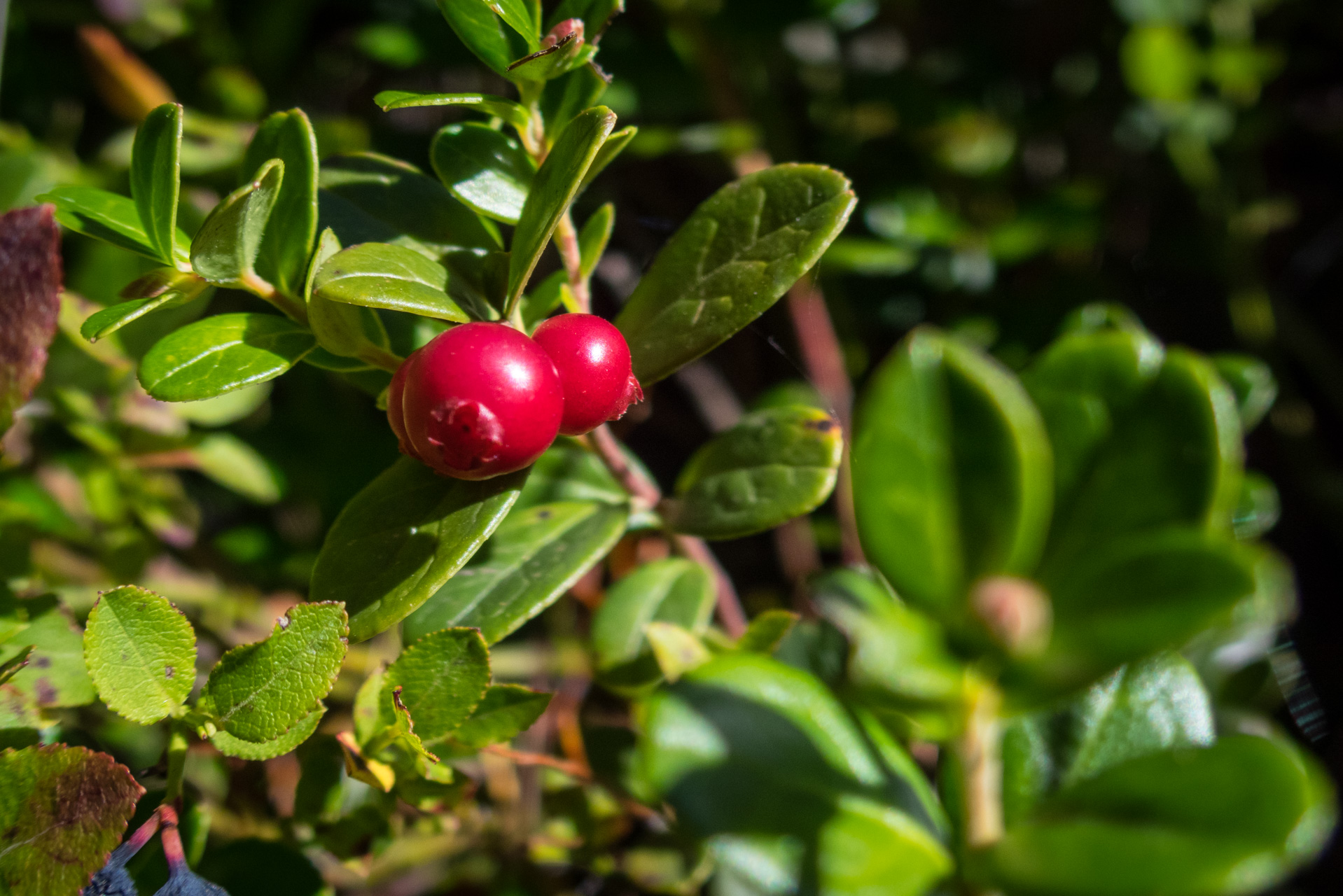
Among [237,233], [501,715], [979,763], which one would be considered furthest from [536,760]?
[237,233]

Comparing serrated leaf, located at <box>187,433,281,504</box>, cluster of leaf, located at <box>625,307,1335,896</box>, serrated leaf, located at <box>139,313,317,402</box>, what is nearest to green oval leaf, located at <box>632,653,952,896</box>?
cluster of leaf, located at <box>625,307,1335,896</box>

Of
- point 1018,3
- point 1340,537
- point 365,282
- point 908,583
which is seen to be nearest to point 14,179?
point 365,282

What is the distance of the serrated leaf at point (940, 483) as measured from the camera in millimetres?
620

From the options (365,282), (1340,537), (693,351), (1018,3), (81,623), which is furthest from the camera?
(1018,3)

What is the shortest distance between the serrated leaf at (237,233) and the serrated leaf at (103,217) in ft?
0.25

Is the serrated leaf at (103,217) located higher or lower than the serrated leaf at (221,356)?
higher

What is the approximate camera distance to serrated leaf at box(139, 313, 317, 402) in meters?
0.66

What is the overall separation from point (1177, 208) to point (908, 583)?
6.07 feet

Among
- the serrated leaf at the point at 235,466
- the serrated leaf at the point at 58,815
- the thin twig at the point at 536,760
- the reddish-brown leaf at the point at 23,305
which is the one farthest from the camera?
the serrated leaf at the point at 235,466

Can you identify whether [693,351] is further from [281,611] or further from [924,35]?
[924,35]

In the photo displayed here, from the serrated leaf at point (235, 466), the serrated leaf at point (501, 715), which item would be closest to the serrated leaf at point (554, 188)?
the serrated leaf at point (501, 715)

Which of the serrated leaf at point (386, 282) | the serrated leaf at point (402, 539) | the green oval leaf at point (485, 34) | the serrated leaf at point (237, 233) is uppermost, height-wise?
the green oval leaf at point (485, 34)

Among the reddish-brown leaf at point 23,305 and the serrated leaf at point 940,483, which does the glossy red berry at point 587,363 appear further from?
the reddish-brown leaf at point 23,305

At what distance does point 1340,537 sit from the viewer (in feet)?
6.00
